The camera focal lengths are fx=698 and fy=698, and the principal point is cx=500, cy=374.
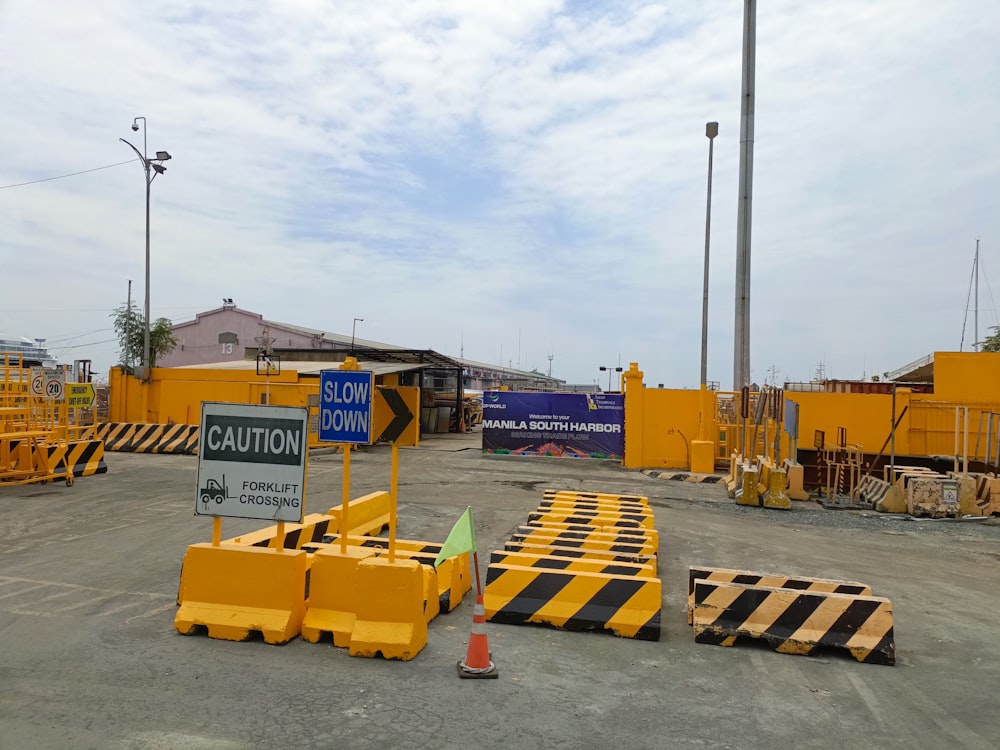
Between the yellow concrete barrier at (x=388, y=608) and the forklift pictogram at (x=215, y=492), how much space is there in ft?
4.71

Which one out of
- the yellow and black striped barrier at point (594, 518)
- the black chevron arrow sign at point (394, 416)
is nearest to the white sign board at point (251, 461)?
the black chevron arrow sign at point (394, 416)

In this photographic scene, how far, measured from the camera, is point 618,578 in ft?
21.5

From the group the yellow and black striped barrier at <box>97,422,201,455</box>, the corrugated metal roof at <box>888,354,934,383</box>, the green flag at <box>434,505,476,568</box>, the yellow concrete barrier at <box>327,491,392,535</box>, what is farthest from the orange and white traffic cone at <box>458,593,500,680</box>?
the corrugated metal roof at <box>888,354,934,383</box>

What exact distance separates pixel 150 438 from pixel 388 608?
20.3 metres

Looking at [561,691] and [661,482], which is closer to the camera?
[561,691]

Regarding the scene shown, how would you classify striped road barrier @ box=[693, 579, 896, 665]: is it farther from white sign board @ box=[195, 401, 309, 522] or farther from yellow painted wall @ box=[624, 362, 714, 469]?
yellow painted wall @ box=[624, 362, 714, 469]

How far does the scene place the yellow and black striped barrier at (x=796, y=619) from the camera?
5.96 m

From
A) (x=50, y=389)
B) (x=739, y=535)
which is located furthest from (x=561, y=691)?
(x=50, y=389)

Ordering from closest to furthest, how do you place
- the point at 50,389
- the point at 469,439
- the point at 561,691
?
the point at 561,691 → the point at 50,389 → the point at 469,439

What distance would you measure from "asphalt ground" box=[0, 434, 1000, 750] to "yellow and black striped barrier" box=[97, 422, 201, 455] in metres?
13.5

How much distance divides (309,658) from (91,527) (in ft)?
23.1

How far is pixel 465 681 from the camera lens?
5180 millimetres

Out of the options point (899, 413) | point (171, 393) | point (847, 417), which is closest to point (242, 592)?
point (847, 417)

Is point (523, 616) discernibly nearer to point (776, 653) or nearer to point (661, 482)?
point (776, 653)
